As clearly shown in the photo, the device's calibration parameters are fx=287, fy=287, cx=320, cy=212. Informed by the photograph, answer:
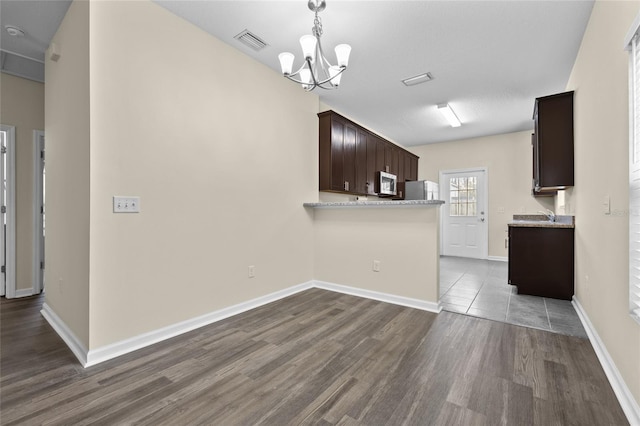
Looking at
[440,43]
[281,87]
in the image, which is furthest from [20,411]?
[440,43]

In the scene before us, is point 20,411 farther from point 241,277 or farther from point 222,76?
point 222,76

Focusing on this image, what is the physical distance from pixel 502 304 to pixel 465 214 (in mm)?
3769

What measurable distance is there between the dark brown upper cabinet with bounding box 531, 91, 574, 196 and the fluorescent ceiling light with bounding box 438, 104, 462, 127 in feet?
4.31

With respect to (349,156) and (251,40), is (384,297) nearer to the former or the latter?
(349,156)

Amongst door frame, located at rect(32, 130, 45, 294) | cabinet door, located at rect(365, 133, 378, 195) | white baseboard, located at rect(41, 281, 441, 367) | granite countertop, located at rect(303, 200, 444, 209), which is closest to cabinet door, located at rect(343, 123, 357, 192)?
cabinet door, located at rect(365, 133, 378, 195)

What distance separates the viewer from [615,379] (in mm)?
1633

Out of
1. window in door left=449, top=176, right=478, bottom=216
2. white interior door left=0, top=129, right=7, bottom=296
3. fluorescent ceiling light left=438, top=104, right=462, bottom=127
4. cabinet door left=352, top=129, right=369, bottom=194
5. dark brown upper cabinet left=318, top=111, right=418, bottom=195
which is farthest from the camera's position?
window in door left=449, top=176, right=478, bottom=216

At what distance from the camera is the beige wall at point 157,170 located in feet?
6.48

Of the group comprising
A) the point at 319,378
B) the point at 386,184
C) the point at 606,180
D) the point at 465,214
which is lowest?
the point at 319,378

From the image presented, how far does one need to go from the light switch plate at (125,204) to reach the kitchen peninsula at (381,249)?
6.41 ft

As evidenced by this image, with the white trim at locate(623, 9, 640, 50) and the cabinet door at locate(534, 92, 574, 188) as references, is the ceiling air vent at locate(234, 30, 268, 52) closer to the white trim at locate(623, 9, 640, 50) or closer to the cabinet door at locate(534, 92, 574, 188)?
the white trim at locate(623, 9, 640, 50)

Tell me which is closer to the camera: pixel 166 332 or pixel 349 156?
pixel 166 332

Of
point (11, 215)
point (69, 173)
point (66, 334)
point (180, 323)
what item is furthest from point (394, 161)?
point (11, 215)

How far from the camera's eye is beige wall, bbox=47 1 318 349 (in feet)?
6.48
